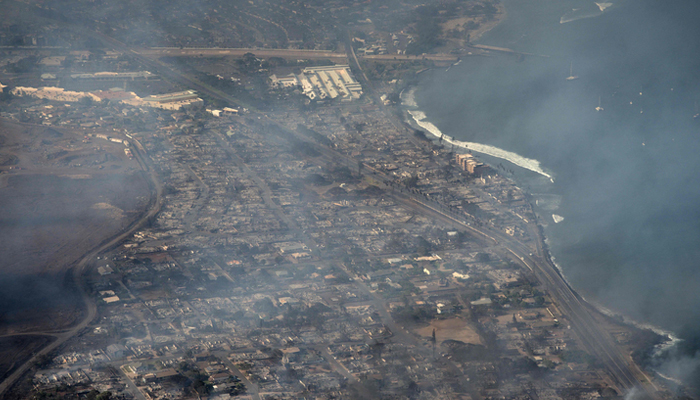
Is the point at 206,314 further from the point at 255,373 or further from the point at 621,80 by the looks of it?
the point at 621,80

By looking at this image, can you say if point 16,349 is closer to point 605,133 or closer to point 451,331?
point 451,331

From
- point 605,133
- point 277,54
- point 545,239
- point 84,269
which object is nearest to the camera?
point 84,269

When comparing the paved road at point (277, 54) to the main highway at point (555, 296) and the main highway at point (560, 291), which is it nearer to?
the main highway at point (555, 296)

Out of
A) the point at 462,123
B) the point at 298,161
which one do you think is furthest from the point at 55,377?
the point at 462,123

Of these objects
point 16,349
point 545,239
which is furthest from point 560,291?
point 16,349

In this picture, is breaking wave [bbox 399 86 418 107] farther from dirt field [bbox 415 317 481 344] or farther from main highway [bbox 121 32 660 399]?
dirt field [bbox 415 317 481 344]

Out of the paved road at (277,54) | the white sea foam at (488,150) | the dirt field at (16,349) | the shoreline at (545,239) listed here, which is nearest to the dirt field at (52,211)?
the dirt field at (16,349)
